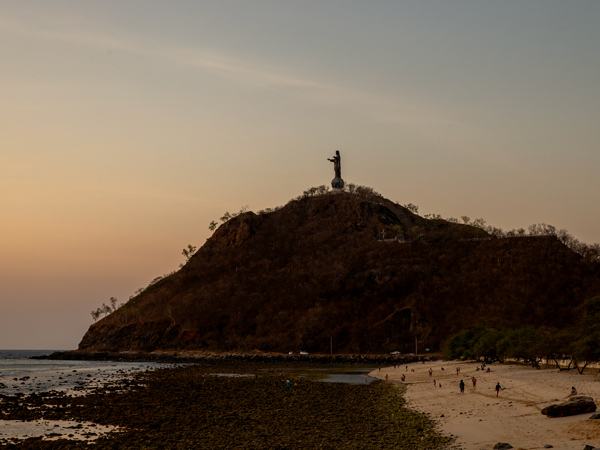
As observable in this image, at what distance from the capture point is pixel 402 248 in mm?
172625

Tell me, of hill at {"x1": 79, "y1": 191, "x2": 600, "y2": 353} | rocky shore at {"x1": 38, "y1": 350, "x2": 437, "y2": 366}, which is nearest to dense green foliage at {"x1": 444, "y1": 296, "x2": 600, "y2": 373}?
rocky shore at {"x1": 38, "y1": 350, "x2": 437, "y2": 366}

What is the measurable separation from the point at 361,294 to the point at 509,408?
123 metres

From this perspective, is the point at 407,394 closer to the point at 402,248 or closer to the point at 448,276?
the point at 448,276

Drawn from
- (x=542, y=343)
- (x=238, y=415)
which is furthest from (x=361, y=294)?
(x=238, y=415)

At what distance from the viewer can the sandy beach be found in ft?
84.7

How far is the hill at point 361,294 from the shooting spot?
138 m

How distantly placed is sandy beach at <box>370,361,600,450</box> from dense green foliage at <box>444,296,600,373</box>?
2.77m

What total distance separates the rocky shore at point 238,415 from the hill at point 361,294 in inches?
3019

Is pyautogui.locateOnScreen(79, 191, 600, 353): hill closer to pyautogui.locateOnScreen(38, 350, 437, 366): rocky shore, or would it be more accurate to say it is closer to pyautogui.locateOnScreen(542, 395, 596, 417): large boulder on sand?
pyautogui.locateOnScreen(38, 350, 437, 366): rocky shore

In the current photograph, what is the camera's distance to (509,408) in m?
36.2

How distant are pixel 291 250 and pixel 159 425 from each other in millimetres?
159506

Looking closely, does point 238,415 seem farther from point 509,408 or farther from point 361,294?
point 361,294

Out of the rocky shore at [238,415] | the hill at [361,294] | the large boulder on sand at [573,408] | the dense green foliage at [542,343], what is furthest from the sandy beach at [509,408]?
the hill at [361,294]

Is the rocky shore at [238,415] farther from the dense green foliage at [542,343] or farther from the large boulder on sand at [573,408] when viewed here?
the dense green foliage at [542,343]
